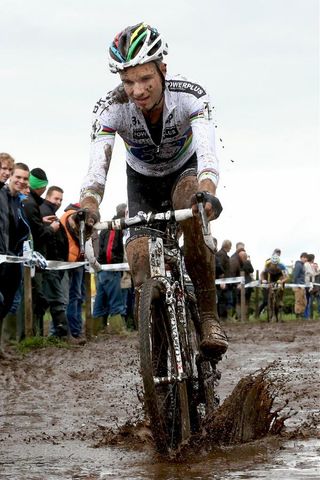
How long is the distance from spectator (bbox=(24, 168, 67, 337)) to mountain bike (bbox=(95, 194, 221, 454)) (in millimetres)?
6793

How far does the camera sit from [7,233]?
1162cm

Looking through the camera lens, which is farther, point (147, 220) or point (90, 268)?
point (90, 268)

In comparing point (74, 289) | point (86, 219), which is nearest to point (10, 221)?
point (74, 289)

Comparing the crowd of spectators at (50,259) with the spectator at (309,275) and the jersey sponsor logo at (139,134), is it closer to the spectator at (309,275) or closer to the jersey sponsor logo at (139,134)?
the jersey sponsor logo at (139,134)

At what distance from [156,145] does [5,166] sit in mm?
4303

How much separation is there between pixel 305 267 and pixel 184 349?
24.3 m

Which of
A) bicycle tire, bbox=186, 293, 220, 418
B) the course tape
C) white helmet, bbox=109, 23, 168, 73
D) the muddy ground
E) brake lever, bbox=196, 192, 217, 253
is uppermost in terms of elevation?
white helmet, bbox=109, 23, 168, 73

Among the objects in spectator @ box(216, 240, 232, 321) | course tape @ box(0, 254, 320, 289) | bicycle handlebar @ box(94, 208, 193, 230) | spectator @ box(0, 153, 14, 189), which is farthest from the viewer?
spectator @ box(216, 240, 232, 321)

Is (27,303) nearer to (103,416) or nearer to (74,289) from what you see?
(74,289)

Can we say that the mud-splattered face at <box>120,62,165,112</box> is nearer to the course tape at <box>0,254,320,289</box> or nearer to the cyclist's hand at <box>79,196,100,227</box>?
Answer: the cyclist's hand at <box>79,196,100,227</box>

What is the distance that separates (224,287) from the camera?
23719 mm

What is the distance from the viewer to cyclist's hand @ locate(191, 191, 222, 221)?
538cm

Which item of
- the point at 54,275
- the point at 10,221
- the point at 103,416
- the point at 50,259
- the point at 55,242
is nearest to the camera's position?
the point at 103,416

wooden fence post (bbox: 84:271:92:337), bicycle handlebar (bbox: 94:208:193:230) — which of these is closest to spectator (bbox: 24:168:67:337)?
wooden fence post (bbox: 84:271:92:337)
